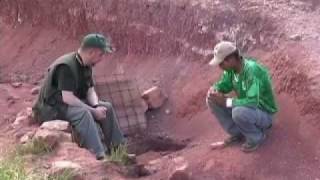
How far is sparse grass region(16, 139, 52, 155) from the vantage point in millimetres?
6438

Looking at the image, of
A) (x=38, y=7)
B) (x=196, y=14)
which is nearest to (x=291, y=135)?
(x=196, y=14)

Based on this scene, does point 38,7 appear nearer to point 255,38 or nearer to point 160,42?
point 160,42

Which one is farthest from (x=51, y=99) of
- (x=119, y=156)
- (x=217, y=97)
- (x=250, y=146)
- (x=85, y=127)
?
(x=250, y=146)

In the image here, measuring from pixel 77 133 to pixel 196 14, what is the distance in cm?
253

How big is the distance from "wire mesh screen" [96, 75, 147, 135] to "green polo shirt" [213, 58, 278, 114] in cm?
169

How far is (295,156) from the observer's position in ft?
22.9

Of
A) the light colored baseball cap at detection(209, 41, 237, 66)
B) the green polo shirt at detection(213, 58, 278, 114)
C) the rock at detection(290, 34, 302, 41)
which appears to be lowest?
the green polo shirt at detection(213, 58, 278, 114)

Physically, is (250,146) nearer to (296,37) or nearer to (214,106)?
(214,106)

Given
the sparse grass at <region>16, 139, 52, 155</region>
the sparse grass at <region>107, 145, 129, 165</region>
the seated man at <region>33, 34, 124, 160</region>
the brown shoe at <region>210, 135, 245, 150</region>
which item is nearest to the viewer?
the sparse grass at <region>16, 139, 52, 155</region>

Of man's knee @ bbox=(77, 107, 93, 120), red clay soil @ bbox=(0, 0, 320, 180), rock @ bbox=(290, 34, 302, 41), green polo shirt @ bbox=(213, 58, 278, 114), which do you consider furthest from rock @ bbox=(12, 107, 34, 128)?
rock @ bbox=(290, 34, 302, 41)

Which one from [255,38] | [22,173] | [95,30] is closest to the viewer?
[22,173]

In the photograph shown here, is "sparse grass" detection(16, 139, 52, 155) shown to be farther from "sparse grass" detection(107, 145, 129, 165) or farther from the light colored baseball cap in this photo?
the light colored baseball cap

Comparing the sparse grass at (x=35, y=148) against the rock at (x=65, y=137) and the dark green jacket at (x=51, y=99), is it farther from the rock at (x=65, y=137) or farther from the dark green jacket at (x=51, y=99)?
the dark green jacket at (x=51, y=99)

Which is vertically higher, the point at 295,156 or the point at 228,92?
the point at 228,92
